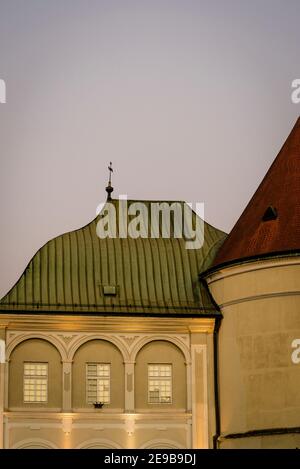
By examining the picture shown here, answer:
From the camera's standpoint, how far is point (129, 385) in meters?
49.9

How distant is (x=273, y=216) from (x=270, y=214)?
0.17 meters

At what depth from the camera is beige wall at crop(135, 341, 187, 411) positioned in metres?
50.1

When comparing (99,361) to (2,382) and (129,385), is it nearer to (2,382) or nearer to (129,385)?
(129,385)

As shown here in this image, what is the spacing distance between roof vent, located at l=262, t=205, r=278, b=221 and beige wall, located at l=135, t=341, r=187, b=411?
17.8 ft

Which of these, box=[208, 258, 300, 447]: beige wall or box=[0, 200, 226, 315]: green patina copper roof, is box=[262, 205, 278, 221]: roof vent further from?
box=[0, 200, 226, 315]: green patina copper roof

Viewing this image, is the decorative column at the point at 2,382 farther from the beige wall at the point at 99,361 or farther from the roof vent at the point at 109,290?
the roof vent at the point at 109,290

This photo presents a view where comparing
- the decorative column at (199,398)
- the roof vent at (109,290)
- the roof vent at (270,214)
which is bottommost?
the decorative column at (199,398)

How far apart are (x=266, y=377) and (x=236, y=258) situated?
4265 mm

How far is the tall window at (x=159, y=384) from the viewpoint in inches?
1973

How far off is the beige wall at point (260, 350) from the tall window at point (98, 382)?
12.6 feet

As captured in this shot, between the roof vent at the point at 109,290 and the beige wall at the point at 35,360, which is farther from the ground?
the roof vent at the point at 109,290

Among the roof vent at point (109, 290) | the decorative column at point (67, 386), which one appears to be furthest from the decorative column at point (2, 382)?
the roof vent at point (109, 290)

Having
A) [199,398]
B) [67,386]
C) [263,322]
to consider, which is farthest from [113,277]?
[263,322]

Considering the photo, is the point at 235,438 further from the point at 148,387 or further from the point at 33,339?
the point at 33,339
